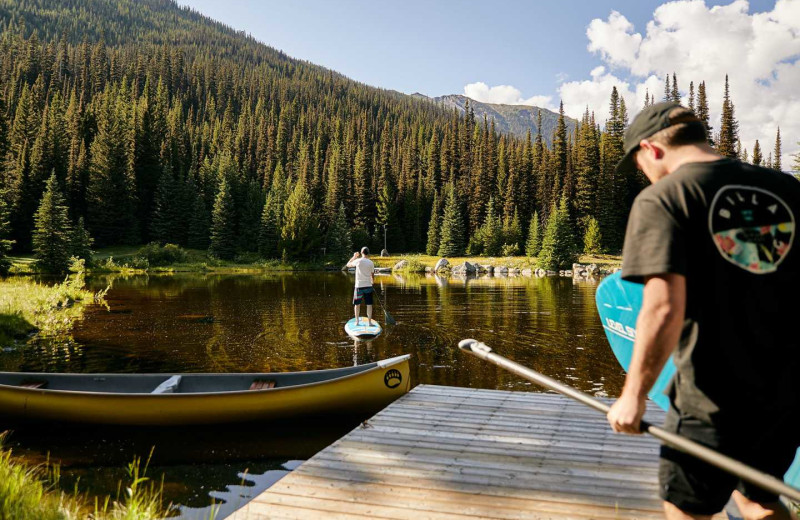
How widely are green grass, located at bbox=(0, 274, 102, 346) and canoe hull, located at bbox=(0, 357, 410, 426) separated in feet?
28.4

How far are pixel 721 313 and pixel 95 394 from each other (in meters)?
8.78

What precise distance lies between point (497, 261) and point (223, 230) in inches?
1532

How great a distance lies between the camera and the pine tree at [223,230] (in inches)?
2778

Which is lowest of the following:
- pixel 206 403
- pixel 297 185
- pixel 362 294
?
pixel 206 403

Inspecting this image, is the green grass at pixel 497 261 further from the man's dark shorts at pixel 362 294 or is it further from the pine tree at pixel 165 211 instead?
the man's dark shorts at pixel 362 294

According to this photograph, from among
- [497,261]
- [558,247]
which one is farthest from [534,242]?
[558,247]

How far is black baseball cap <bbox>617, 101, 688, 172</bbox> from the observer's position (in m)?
2.22

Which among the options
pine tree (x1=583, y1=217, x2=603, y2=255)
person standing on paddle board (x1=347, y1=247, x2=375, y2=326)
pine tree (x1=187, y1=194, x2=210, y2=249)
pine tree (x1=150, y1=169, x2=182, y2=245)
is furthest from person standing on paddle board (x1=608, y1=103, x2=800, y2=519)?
pine tree (x1=187, y1=194, x2=210, y2=249)

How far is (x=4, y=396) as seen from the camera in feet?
26.9

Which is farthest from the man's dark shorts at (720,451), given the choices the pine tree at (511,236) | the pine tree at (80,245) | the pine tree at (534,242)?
the pine tree at (511,236)

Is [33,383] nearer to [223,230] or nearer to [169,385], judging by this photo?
[169,385]

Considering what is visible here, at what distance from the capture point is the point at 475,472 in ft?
15.7

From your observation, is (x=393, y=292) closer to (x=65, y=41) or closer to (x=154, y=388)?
(x=154, y=388)

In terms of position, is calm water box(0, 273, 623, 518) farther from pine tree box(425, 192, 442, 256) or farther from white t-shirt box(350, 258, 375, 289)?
pine tree box(425, 192, 442, 256)
